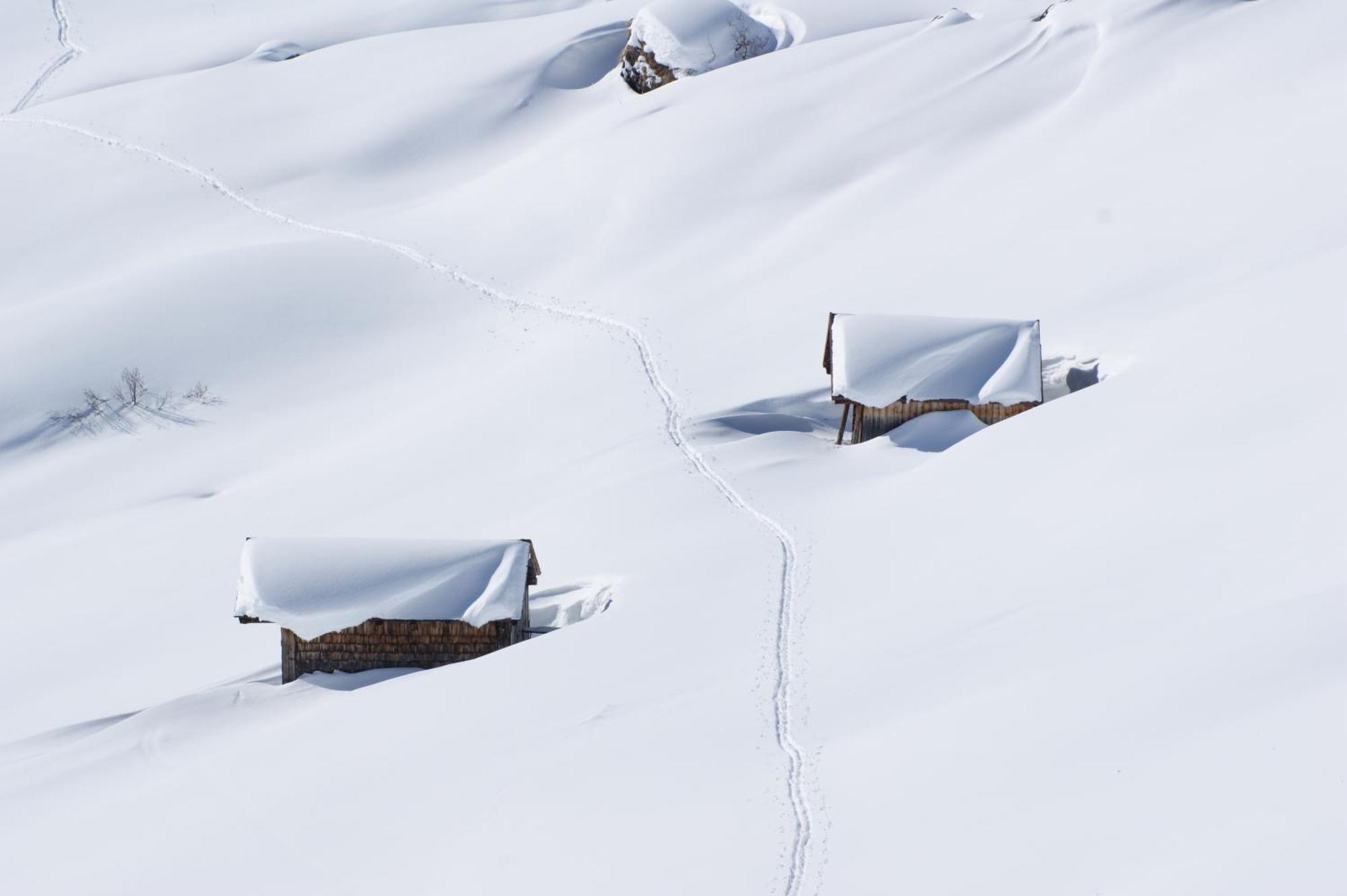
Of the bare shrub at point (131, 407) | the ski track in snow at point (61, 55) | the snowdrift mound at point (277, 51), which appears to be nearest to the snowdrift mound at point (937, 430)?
the bare shrub at point (131, 407)

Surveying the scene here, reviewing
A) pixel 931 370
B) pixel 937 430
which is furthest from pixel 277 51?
pixel 937 430

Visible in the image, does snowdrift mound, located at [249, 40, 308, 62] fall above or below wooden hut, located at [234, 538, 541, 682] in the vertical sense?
above

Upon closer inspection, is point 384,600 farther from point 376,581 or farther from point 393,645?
point 393,645

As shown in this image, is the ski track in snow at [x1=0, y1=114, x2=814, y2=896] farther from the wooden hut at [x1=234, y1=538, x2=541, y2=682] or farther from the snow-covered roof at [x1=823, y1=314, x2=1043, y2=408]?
the wooden hut at [x1=234, y1=538, x2=541, y2=682]

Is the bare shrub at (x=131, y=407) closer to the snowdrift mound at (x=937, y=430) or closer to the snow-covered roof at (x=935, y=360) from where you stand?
the snow-covered roof at (x=935, y=360)

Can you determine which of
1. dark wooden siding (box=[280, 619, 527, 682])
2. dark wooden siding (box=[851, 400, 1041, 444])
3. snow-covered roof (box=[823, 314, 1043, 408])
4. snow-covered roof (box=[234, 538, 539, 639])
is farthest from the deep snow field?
snow-covered roof (box=[234, 538, 539, 639])

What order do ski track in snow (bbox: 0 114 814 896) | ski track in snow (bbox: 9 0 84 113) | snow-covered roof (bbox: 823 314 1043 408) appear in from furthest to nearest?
ski track in snow (bbox: 9 0 84 113)
snow-covered roof (bbox: 823 314 1043 408)
ski track in snow (bbox: 0 114 814 896)
